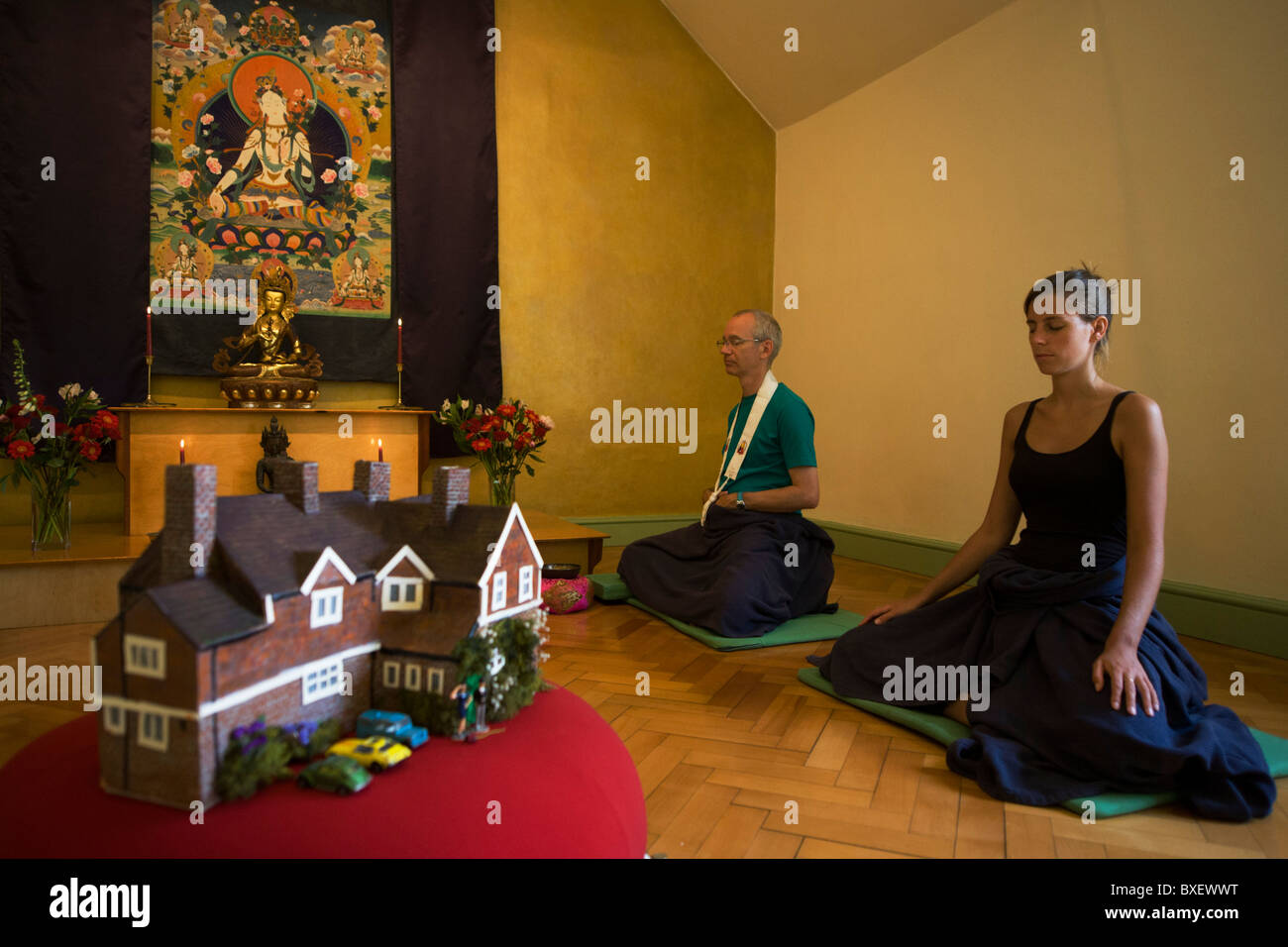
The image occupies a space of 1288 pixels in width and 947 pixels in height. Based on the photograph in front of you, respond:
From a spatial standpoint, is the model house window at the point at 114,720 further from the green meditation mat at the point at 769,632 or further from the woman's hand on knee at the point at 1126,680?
the green meditation mat at the point at 769,632

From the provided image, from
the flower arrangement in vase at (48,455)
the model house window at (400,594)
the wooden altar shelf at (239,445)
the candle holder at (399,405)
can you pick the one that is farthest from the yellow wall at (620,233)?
the model house window at (400,594)

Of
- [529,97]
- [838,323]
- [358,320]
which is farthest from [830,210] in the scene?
[358,320]

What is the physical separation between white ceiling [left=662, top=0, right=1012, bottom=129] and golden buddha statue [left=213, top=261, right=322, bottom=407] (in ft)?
10.9

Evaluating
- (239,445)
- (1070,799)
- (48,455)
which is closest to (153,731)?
(1070,799)

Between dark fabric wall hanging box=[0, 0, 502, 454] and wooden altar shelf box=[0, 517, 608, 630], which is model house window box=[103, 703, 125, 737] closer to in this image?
wooden altar shelf box=[0, 517, 608, 630]

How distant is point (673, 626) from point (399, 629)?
2.19m

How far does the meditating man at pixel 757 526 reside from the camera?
10.5ft

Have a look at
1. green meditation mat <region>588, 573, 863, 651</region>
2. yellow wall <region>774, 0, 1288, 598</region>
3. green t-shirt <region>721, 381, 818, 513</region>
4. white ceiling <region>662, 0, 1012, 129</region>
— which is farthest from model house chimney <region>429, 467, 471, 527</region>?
white ceiling <region>662, 0, 1012, 129</region>

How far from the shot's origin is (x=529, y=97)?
17.3 ft

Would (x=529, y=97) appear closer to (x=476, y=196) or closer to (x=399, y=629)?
(x=476, y=196)

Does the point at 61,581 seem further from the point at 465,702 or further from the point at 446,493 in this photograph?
the point at 465,702

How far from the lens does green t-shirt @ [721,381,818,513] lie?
334 cm

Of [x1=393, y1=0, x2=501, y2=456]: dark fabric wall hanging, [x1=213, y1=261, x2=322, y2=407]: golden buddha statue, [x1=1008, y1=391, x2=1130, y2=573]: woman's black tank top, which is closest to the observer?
[x1=1008, y1=391, x2=1130, y2=573]: woman's black tank top

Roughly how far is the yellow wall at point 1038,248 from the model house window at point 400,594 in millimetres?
3305
